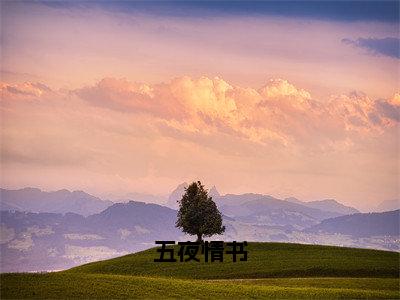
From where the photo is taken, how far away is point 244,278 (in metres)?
85.3

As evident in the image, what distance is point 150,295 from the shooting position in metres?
60.3

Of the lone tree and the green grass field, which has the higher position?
the lone tree

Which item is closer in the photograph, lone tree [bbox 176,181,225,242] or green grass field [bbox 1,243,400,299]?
green grass field [bbox 1,243,400,299]

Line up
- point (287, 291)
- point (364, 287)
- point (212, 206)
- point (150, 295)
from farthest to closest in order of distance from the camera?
point (212, 206)
point (364, 287)
point (287, 291)
point (150, 295)

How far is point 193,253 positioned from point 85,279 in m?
38.6

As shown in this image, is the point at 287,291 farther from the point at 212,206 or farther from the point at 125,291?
the point at 212,206

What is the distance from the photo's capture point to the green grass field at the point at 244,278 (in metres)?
62.4

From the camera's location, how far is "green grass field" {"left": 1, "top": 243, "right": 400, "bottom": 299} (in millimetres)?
62375

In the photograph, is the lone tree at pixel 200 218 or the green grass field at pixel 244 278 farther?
the lone tree at pixel 200 218

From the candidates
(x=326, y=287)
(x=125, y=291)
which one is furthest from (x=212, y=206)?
(x=125, y=291)

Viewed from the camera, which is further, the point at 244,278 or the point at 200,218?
the point at 200,218

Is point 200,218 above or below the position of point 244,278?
above

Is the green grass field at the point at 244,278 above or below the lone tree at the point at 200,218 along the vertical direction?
below

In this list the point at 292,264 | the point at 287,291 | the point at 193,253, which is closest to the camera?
the point at 287,291
